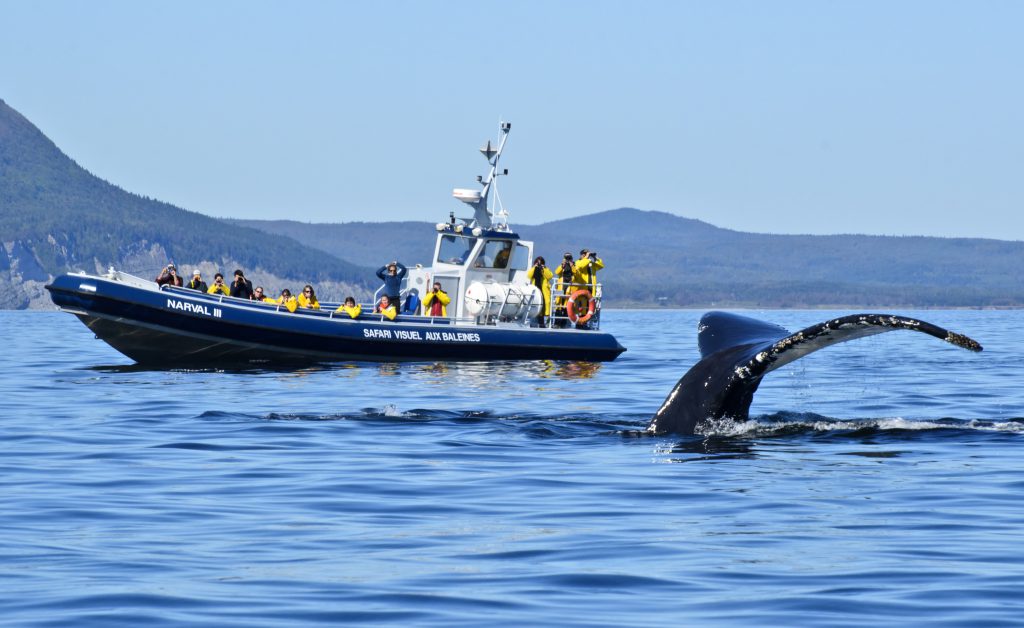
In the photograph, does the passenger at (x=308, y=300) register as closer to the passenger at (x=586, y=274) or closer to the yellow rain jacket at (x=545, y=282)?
the yellow rain jacket at (x=545, y=282)

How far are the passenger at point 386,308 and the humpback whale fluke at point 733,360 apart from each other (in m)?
17.6

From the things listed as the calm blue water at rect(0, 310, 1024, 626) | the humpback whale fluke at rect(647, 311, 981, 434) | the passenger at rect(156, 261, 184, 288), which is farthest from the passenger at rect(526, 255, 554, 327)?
the humpback whale fluke at rect(647, 311, 981, 434)

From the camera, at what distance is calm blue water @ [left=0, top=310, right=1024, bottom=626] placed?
289 inches

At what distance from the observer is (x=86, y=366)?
31406 mm

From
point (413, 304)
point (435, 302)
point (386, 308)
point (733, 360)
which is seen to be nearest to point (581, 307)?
point (435, 302)

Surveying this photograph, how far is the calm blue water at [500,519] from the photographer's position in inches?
289

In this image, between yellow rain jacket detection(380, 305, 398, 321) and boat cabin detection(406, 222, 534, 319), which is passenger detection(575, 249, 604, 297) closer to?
boat cabin detection(406, 222, 534, 319)

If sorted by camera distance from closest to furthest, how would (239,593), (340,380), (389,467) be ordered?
1. (239,593)
2. (389,467)
3. (340,380)

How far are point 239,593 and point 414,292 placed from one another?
2570cm

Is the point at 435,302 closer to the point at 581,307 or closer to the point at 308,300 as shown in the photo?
the point at 308,300

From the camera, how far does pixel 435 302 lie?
32.2 meters

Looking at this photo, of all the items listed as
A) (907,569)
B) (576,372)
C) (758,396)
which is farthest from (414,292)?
(907,569)

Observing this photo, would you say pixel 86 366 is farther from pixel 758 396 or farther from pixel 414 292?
pixel 758 396

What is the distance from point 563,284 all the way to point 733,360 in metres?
21.4
